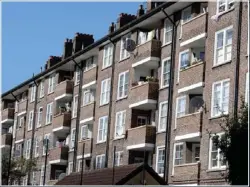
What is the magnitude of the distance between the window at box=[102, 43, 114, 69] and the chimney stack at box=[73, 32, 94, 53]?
7.49 metres

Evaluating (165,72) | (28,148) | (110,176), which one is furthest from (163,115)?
(28,148)

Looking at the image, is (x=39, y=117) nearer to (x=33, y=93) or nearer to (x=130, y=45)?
(x=33, y=93)

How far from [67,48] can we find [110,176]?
24.0 metres

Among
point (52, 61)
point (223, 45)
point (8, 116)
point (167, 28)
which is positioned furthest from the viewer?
point (8, 116)

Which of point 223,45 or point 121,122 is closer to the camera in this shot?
point 223,45

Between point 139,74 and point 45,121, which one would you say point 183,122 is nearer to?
point 139,74

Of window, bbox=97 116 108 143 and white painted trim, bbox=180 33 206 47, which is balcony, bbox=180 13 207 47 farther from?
window, bbox=97 116 108 143

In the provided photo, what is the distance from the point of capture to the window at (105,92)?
45.0m

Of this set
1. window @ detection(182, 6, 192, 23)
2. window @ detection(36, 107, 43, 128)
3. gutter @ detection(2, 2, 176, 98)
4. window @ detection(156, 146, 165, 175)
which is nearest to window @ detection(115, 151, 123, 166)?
window @ detection(156, 146, 165, 175)

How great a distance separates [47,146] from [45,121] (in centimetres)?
615

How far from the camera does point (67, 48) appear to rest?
5631cm

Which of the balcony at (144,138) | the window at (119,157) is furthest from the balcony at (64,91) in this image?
the balcony at (144,138)

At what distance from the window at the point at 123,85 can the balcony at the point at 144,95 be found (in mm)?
2117

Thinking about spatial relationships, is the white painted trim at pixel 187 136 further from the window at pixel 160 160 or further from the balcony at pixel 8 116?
the balcony at pixel 8 116
